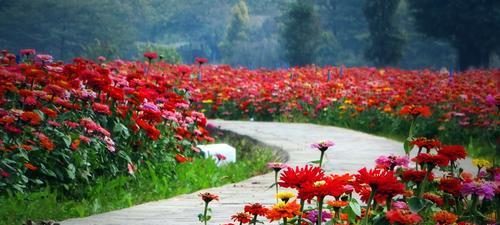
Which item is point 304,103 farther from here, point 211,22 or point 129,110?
point 211,22

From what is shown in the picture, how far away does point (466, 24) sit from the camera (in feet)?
104

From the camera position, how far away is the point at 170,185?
6949mm

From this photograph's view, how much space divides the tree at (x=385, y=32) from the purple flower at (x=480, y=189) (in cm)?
3181

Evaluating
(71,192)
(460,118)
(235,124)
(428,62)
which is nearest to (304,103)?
(235,124)

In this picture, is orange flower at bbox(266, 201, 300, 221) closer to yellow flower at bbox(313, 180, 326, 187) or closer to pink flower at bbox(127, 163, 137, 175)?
yellow flower at bbox(313, 180, 326, 187)

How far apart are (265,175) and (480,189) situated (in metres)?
4.47

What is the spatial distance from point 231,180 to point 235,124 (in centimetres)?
552

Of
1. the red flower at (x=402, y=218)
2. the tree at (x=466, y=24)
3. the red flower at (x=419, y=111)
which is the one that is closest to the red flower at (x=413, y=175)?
the red flower at (x=419, y=111)

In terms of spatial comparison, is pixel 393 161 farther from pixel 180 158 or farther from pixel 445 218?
pixel 180 158

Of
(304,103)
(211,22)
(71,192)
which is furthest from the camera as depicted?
(211,22)

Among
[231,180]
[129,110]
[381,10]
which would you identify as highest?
[381,10]

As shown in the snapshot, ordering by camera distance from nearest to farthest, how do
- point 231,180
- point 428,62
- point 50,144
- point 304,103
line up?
point 50,144, point 231,180, point 304,103, point 428,62

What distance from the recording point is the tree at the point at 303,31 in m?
38.3

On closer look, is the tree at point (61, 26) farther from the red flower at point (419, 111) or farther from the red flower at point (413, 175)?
the red flower at point (413, 175)
